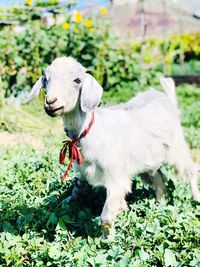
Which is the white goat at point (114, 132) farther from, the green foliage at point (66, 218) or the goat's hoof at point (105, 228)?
the green foliage at point (66, 218)

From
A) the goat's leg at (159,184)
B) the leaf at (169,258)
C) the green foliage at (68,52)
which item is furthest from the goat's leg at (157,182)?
the green foliage at (68,52)

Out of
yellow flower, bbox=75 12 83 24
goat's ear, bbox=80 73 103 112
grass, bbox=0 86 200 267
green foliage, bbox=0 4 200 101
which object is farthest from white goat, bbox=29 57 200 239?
yellow flower, bbox=75 12 83 24

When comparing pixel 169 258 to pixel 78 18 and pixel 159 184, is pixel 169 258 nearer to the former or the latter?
pixel 159 184

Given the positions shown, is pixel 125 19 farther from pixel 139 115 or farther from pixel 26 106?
pixel 139 115

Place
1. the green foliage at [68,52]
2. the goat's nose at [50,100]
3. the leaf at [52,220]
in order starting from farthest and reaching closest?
the green foliage at [68,52], the leaf at [52,220], the goat's nose at [50,100]

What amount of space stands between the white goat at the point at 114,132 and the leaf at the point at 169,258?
588 mm

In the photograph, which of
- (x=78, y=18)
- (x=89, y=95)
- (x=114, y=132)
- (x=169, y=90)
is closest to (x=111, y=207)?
(x=114, y=132)

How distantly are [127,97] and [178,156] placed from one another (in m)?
6.29

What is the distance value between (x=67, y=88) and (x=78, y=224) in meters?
1.25

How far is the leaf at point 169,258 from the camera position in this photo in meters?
3.34

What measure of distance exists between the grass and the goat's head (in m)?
0.95

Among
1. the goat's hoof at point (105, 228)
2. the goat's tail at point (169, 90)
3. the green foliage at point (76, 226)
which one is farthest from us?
the goat's tail at point (169, 90)

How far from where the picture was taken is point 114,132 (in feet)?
13.0

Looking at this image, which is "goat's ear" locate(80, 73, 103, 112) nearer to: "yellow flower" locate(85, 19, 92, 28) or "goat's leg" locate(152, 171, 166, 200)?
"goat's leg" locate(152, 171, 166, 200)
